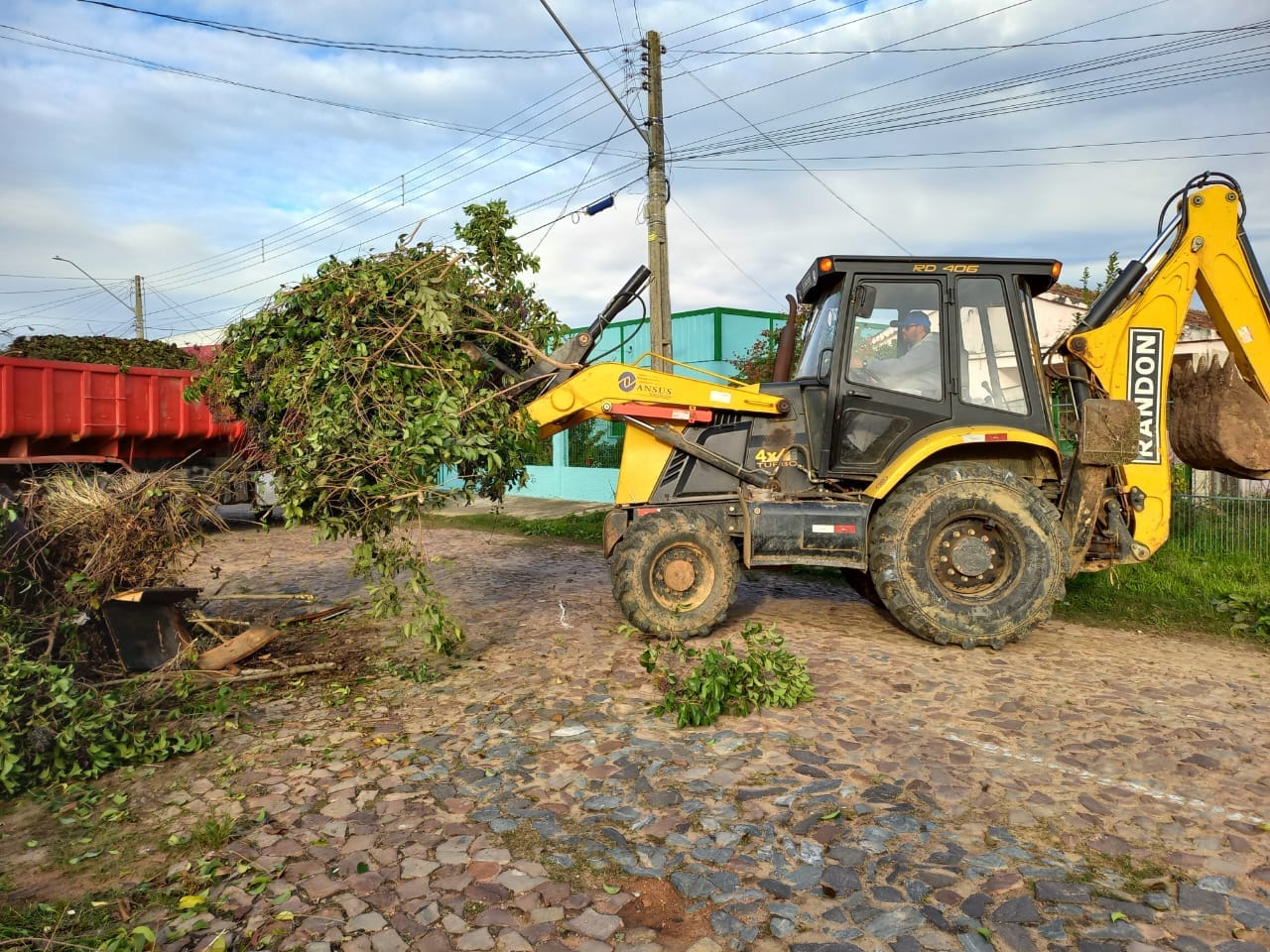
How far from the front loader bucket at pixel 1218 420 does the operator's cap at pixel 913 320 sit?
236cm

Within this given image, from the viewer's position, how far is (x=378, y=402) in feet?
18.7

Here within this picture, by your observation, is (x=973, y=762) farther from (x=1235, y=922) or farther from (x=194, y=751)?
(x=194, y=751)

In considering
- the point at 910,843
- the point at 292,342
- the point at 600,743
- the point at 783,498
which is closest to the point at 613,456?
the point at 783,498

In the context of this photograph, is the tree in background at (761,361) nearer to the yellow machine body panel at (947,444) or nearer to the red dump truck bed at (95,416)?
the yellow machine body panel at (947,444)

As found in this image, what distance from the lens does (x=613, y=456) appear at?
17766mm

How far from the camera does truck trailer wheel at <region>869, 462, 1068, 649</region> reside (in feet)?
21.6

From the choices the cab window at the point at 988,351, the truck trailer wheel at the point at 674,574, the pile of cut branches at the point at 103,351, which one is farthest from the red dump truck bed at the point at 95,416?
the cab window at the point at 988,351

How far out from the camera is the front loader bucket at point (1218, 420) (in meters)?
6.99

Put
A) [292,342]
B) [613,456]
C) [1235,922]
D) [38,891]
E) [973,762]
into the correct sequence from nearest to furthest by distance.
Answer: [1235,922], [38,891], [973,762], [292,342], [613,456]

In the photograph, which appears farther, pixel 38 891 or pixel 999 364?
pixel 999 364

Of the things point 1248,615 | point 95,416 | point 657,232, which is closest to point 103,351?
point 95,416

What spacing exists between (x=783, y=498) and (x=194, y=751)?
4.43m

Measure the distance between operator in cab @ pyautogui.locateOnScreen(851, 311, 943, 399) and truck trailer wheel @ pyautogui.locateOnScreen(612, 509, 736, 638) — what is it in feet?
5.68

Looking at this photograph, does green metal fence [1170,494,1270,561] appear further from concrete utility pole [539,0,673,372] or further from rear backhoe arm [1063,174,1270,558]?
concrete utility pole [539,0,673,372]
